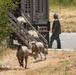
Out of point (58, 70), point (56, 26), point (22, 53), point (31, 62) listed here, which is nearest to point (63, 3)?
point (56, 26)

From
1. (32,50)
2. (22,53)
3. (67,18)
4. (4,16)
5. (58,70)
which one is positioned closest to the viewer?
(58,70)

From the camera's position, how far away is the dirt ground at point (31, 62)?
51.5 ft

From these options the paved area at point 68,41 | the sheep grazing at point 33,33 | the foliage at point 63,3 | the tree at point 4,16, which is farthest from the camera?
the foliage at point 63,3

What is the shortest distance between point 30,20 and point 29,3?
93cm

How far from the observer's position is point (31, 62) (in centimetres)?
1794

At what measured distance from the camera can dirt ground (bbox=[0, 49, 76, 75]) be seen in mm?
15695

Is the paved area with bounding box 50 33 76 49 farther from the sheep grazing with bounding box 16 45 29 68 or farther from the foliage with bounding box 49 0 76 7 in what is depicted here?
the foliage with bounding box 49 0 76 7

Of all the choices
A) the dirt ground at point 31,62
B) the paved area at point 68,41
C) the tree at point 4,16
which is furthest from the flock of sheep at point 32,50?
the paved area at point 68,41

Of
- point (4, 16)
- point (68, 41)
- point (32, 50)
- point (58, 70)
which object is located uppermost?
point (4, 16)

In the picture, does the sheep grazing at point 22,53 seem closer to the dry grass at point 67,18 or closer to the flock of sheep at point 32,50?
the flock of sheep at point 32,50

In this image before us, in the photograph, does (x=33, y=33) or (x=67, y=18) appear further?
(x=67, y=18)

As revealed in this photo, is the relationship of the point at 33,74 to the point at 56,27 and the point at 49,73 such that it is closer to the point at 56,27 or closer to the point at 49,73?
the point at 49,73

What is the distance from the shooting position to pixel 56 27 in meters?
22.2

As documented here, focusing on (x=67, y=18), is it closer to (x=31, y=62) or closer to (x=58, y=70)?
(x=31, y=62)
